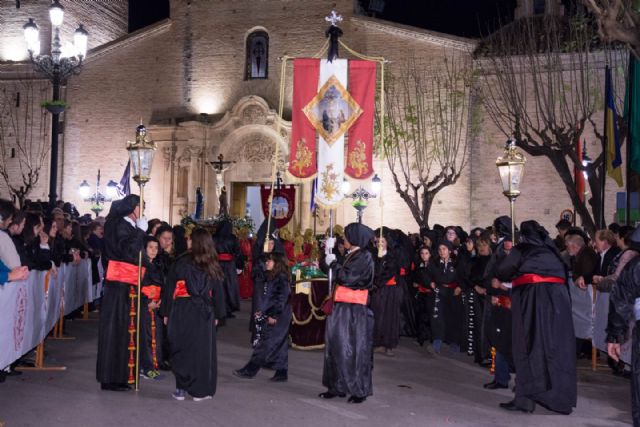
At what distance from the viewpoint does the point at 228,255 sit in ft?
46.9

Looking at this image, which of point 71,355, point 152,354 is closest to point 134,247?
point 152,354

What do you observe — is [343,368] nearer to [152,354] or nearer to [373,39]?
[152,354]

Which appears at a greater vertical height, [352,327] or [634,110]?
[634,110]

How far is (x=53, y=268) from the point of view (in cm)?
982

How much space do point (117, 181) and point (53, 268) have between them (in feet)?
67.1

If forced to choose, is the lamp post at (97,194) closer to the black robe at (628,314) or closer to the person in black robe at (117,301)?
the person in black robe at (117,301)

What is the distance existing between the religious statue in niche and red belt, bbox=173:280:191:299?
22.3 meters

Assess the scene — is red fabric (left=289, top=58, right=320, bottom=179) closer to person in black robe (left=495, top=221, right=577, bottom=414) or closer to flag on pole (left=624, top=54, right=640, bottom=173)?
person in black robe (left=495, top=221, right=577, bottom=414)

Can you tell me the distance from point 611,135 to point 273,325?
10307mm

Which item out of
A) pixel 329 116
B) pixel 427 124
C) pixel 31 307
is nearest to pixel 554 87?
pixel 427 124

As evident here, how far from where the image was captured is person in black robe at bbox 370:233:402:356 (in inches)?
455

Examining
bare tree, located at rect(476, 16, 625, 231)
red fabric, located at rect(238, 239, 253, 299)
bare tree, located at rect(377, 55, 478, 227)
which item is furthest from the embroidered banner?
bare tree, located at rect(476, 16, 625, 231)

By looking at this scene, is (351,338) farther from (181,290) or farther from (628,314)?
(628,314)

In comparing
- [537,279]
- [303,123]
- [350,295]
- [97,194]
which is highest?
[303,123]
